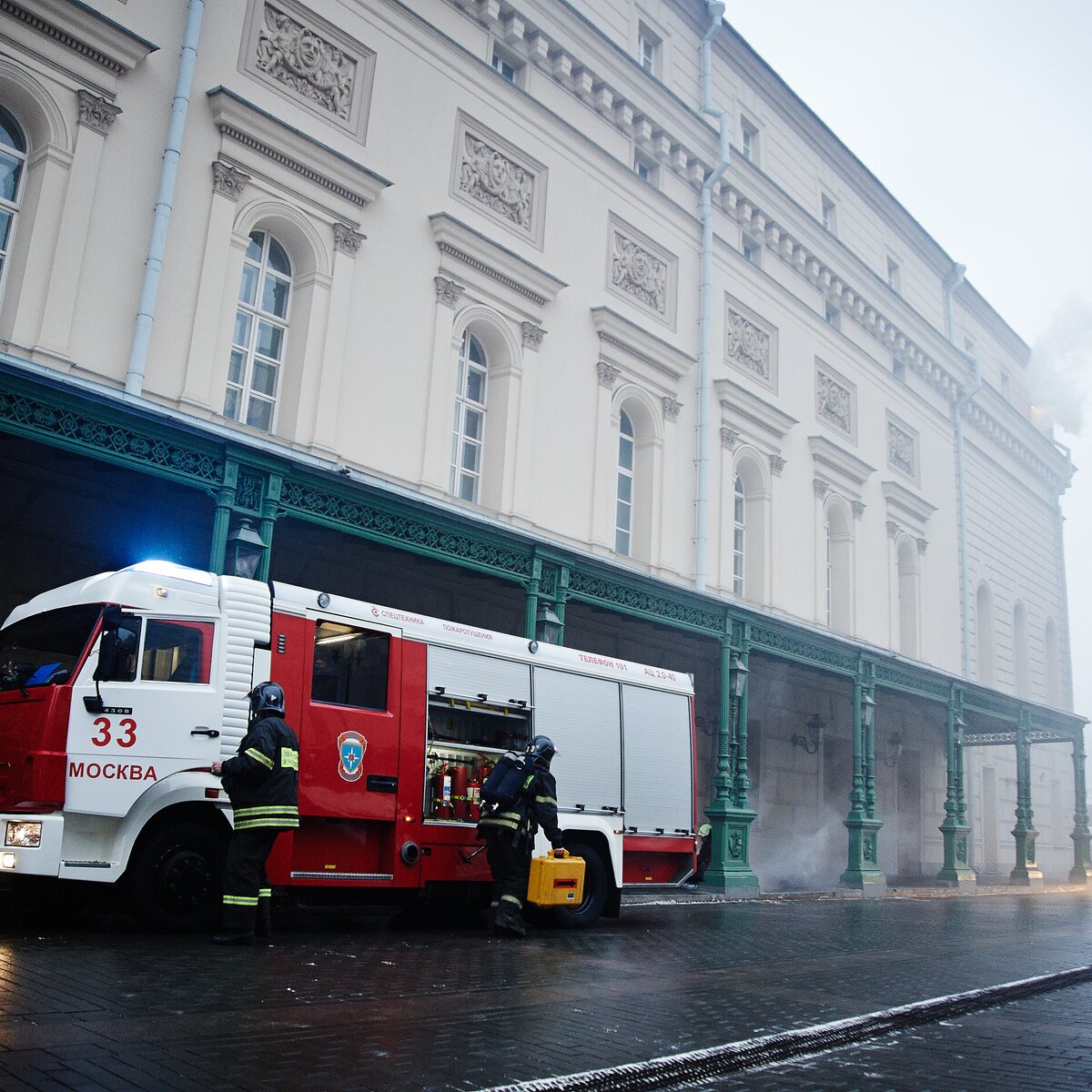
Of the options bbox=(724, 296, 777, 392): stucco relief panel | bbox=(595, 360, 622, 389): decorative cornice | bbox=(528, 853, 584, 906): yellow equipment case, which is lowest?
bbox=(528, 853, 584, 906): yellow equipment case

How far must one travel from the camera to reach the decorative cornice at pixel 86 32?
1306 cm

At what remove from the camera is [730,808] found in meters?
18.2

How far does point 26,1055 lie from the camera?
15.1ft

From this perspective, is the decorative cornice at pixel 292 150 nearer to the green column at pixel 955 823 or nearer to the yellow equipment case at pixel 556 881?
the yellow equipment case at pixel 556 881

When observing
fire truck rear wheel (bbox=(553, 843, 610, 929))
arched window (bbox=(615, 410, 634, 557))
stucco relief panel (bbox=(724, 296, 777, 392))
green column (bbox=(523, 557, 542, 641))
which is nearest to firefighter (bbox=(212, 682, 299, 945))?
fire truck rear wheel (bbox=(553, 843, 610, 929))

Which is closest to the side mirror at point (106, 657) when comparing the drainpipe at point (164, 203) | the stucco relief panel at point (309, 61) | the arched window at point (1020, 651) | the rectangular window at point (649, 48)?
the drainpipe at point (164, 203)

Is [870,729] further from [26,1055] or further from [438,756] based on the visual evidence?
[26,1055]

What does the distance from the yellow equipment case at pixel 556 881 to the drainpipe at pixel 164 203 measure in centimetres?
728

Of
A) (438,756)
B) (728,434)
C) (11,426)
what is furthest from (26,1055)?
(728,434)

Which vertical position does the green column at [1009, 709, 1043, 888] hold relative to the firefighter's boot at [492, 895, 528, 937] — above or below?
above

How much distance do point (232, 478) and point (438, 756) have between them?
148 inches

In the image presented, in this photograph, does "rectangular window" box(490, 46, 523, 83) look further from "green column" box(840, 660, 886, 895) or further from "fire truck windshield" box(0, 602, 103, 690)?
"fire truck windshield" box(0, 602, 103, 690)

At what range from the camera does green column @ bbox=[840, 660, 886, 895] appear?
71.0 feet

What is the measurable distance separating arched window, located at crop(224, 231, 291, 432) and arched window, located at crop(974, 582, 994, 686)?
25286mm
